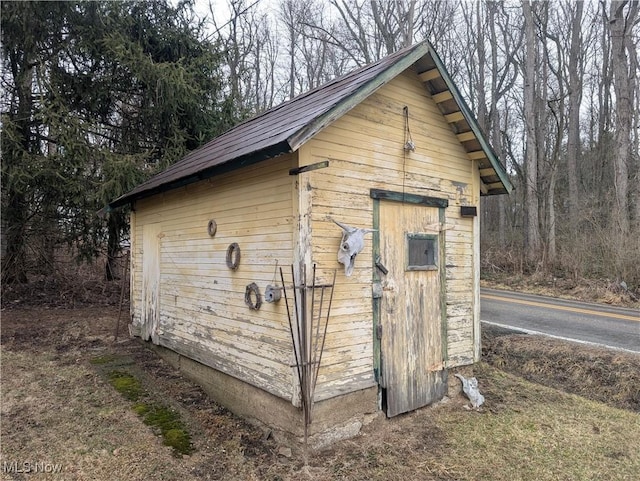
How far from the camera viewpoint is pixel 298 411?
13.5ft

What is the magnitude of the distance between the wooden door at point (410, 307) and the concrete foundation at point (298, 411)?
357mm

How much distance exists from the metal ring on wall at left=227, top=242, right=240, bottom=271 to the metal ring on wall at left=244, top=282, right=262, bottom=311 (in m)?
0.38

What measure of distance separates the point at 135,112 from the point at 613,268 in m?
14.5

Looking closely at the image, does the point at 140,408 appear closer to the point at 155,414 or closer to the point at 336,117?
the point at 155,414

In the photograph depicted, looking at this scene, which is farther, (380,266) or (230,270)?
(230,270)

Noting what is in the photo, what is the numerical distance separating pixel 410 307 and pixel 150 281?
15.1 feet

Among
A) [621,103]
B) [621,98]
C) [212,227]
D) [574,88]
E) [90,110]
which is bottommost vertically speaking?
[212,227]

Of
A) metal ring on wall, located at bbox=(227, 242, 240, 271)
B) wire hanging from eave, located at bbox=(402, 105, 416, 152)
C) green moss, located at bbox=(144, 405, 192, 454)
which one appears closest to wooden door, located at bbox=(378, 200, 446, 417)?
wire hanging from eave, located at bbox=(402, 105, 416, 152)

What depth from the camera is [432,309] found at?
5.36 m

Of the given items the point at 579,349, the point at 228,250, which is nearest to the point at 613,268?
the point at 579,349

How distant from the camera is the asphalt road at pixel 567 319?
743 cm

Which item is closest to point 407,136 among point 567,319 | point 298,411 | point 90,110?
point 298,411

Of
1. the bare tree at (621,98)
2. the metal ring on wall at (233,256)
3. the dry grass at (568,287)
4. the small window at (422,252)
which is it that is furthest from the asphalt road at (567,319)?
the metal ring on wall at (233,256)

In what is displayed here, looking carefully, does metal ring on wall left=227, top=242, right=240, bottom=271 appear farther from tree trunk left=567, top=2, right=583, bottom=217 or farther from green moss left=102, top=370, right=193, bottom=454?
tree trunk left=567, top=2, right=583, bottom=217
